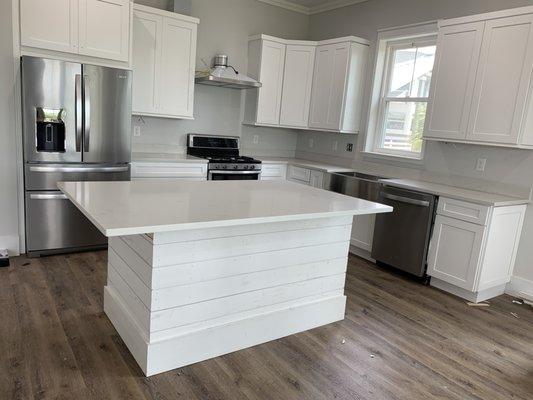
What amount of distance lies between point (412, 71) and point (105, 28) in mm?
3171

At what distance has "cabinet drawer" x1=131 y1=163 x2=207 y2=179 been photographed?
165 inches

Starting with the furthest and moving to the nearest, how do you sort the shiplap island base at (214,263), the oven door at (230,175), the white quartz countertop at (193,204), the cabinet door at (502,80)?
1. the oven door at (230,175)
2. the cabinet door at (502,80)
3. the shiplap island base at (214,263)
4. the white quartz countertop at (193,204)

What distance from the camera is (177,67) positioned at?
4500 millimetres

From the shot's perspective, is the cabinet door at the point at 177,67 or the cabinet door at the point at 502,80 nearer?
the cabinet door at the point at 502,80

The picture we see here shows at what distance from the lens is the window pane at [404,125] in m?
4.50

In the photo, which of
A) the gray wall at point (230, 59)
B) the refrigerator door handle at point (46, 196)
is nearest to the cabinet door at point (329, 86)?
the gray wall at point (230, 59)

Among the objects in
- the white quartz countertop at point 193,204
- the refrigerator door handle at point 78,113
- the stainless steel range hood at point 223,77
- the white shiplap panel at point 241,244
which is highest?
the stainless steel range hood at point 223,77

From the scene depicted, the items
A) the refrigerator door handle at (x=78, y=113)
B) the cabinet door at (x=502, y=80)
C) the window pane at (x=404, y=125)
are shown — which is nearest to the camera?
the cabinet door at (x=502, y=80)

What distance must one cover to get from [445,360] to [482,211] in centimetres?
132

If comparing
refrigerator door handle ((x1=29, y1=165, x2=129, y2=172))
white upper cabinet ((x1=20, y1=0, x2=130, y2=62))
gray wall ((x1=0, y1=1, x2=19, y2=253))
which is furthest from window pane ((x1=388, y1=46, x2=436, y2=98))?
gray wall ((x1=0, y1=1, x2=19, y2=253))

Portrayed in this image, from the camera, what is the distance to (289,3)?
5.52 meters

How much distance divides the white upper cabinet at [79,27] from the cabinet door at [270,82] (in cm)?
180

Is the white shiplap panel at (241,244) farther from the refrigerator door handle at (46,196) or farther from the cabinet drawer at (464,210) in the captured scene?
the refrigerator door handle at (46,196)

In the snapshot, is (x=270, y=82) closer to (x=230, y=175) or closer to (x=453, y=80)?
(x=230, y=175)
